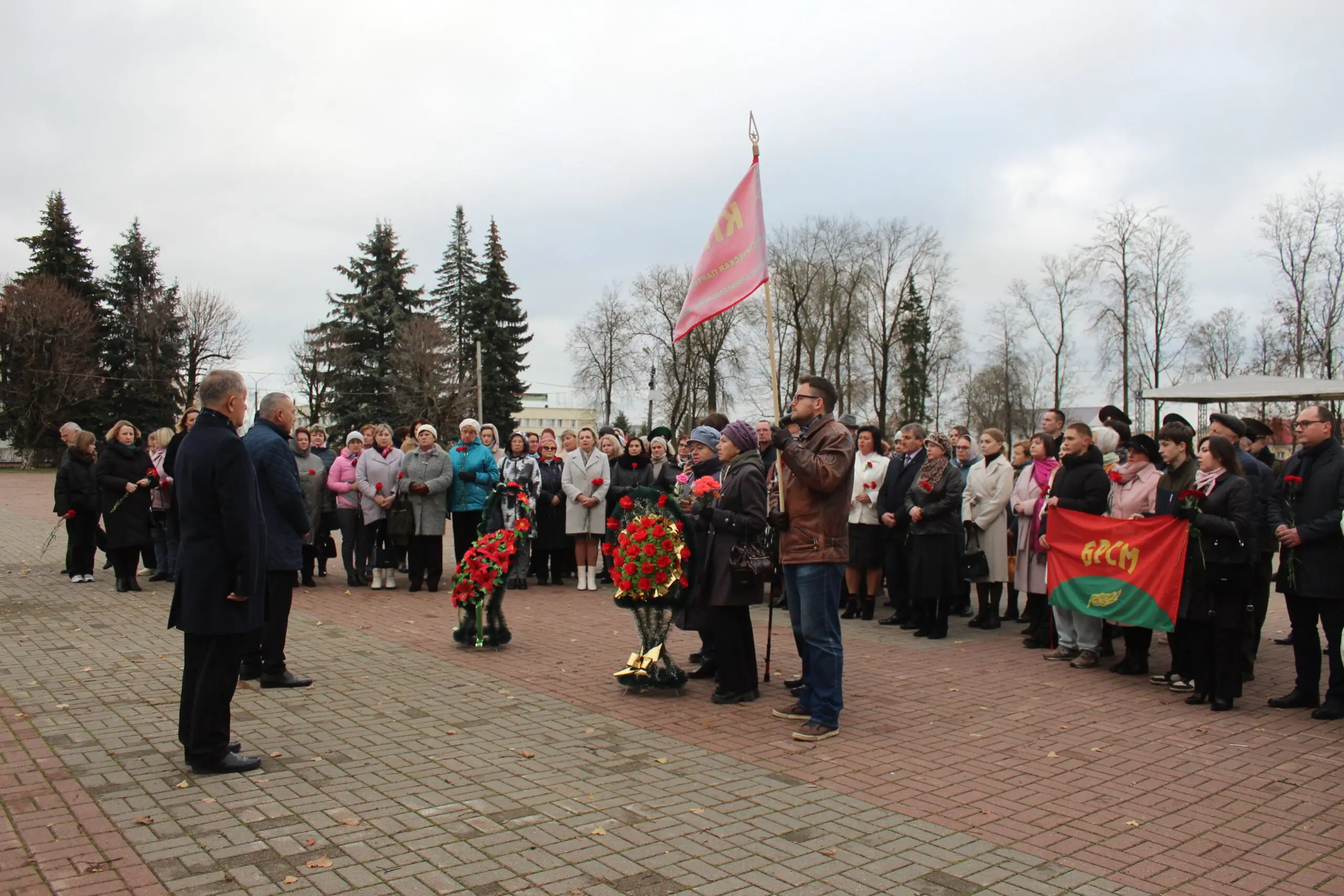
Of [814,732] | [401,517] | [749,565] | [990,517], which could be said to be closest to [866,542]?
[990,517]

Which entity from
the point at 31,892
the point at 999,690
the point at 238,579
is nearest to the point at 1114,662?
the point at 999,690

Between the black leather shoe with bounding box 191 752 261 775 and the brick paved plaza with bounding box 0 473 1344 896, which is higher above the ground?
the black leather shoe with bounding box 191 752 261 775

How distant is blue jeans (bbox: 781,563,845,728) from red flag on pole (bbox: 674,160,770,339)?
7.27 ft

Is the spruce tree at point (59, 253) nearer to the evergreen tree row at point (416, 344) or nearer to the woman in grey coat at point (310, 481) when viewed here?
the evergreen tree row at point (416, 344)

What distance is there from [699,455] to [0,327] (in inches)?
2296

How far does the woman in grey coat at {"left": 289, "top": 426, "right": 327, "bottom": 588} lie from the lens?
501 inches

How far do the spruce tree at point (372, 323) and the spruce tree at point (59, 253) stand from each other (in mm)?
16726

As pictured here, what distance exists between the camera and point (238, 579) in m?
5.39

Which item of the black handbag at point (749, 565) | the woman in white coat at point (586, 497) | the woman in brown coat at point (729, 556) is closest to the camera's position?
the black handbag at point (749, 565)

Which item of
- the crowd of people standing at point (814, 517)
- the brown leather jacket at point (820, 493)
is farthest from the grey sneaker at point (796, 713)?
the brown leather jacket at point (820, 493)

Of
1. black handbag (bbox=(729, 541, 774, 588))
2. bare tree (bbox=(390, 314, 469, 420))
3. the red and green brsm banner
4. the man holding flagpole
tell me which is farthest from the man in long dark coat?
bare tree (bbox=(390, 314, 469, 420))

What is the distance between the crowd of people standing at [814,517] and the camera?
6.45m

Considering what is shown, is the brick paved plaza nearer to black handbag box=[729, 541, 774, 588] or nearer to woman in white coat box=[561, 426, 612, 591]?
black handbag box=[729, 541, 774, 588]

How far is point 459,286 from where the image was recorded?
60.6 m
